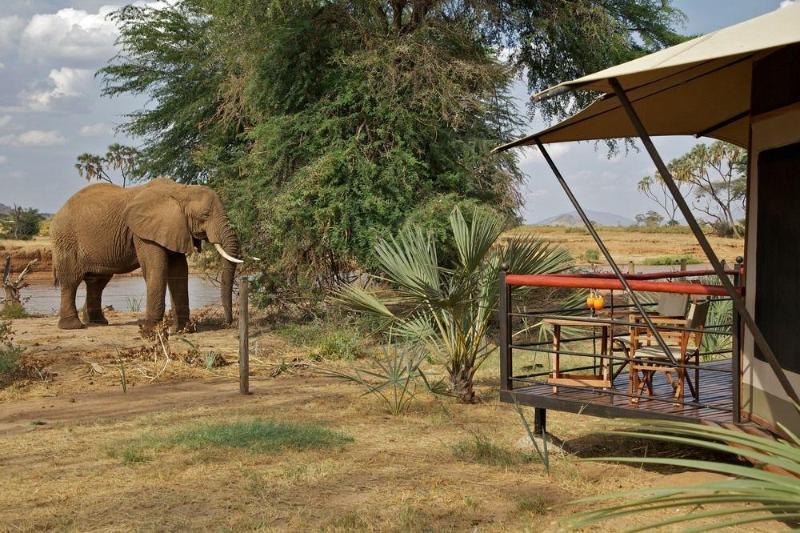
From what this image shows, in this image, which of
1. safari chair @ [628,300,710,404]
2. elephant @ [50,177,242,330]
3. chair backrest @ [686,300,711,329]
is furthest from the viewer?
elephant @ [50,177,242,330]

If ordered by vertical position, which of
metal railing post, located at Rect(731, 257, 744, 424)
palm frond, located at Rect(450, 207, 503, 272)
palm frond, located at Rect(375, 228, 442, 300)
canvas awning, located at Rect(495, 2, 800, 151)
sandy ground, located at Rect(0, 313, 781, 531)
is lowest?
sandy ground, located at Rect(0, 313, 781, 531)

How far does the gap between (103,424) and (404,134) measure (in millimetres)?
7978

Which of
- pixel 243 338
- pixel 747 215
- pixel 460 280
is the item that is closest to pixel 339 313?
pixel 243 338

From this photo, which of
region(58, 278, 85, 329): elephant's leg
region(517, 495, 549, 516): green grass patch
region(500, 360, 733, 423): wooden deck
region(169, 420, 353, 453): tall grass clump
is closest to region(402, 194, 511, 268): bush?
region(169, 420, 353, 453): tall grass clump

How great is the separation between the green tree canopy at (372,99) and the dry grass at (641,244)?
74.8 ft

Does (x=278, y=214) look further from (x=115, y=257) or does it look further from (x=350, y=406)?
(x=350, y=406)

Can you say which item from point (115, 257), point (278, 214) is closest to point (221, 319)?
point (115, 257)

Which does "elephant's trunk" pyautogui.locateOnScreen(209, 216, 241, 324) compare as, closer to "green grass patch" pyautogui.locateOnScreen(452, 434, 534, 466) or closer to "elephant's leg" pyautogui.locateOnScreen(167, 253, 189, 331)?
"elephant's leg" pyautogui.locateOnScreen(167, 253, 189, 331)

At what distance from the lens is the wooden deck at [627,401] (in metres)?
6.32

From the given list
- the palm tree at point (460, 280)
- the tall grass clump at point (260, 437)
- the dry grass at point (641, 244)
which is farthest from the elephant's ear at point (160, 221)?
the dry grass at point (641, 244)

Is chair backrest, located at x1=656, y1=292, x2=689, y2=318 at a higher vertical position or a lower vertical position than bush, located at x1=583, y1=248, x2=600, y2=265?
lower

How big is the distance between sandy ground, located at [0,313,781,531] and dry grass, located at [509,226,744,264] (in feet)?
100

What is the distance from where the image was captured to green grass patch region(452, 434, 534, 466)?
23.1ft

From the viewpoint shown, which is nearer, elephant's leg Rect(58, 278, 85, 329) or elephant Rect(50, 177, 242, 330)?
elephant Rect(50, 177, 242, 330)
